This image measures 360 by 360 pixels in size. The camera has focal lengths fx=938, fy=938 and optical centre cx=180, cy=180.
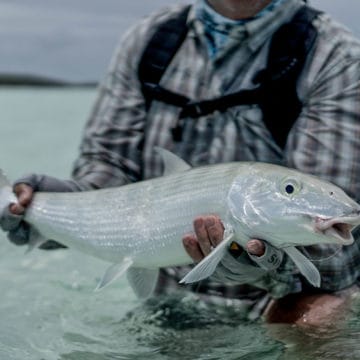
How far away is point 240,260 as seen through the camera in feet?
14.4

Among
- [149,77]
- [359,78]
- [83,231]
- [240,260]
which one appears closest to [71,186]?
[83,231]

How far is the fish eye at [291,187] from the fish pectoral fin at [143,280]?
1.02 meters

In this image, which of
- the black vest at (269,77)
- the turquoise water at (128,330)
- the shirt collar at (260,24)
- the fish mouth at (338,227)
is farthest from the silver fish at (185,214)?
the shirt collar at (260,24)

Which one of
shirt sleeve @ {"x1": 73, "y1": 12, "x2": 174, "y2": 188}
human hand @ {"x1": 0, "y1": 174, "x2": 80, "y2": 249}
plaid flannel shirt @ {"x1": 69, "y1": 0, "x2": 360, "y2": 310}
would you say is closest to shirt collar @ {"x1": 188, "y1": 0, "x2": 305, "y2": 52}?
plaid flannel shirt @ {"x1": 69, "y1": 0, "x2": 360, "y2": 310}

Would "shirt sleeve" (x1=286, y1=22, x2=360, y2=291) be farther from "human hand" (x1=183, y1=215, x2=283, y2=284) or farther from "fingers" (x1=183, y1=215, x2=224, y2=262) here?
"fingers" (x1=183, y1=215, x2=224, y2=262)

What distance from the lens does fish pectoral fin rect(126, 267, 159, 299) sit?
4.77m

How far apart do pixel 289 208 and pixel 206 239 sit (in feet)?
1.45

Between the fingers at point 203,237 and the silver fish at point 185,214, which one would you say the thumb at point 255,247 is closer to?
the silver fish at point 185,214

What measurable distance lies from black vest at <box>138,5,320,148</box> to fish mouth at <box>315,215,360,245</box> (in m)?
1.13

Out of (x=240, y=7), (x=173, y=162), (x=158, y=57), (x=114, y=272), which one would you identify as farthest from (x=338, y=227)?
(x=158, y=57)

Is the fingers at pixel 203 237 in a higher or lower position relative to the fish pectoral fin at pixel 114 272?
higher

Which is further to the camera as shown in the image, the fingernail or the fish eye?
the fingernail

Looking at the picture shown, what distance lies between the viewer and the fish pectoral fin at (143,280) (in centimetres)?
477

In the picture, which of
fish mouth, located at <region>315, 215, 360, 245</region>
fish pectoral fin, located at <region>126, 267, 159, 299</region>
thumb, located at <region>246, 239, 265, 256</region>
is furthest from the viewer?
fish pectoral fin, located at <region>126, 267, 159, 299</region>
